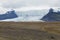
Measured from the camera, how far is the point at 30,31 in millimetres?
447

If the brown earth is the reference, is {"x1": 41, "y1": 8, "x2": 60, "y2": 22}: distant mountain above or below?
above

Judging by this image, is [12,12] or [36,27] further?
[12,12]

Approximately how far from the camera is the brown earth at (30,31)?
0.41m

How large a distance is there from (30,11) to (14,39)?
0.69 ft

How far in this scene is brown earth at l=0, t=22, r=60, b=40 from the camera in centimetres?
41

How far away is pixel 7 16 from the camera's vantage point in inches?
Result: 21.8

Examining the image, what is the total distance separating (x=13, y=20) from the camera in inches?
21.0

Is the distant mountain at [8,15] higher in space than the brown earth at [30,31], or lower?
higher

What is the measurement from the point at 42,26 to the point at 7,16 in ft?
0.49

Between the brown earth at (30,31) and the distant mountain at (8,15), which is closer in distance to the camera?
the brown earth at (30,31)

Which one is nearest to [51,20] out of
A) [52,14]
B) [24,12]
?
[52,14]

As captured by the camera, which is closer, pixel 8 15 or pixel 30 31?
pixel 30 31

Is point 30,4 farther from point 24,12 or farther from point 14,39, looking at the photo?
point 14,39

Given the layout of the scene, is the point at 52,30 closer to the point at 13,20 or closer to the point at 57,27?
the point at 57,27
